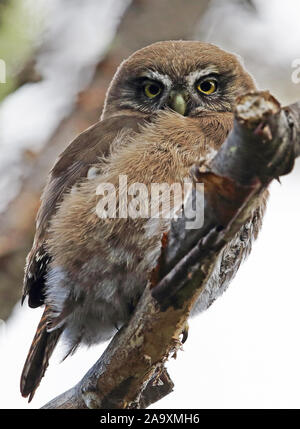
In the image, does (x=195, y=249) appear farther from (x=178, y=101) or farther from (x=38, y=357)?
(x=178, y=101)

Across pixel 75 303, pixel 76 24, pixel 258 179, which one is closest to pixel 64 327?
pixel 75 303

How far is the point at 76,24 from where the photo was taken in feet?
17.7

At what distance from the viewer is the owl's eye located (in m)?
4.34

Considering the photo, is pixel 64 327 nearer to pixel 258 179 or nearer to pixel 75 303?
pixel 75 303

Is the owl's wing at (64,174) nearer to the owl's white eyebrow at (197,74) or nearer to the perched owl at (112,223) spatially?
the perched owl at (112,223)

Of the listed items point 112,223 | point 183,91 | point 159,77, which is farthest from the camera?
→ point 159,77

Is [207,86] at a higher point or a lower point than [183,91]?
higher

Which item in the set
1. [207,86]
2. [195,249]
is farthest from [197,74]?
[195,249]

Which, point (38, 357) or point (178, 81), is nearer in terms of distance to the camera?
point (38, 357)

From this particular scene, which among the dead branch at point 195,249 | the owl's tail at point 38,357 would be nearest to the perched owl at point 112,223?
the owl's tail at point 38,357

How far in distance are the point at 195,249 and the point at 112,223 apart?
1049 millimetres

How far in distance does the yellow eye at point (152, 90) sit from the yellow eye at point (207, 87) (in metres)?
0.26

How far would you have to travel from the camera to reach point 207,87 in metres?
4.39

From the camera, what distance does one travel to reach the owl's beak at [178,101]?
13.5ft
